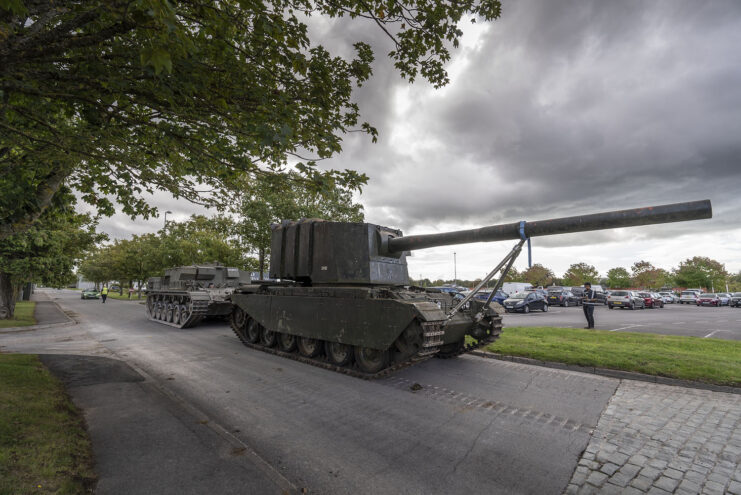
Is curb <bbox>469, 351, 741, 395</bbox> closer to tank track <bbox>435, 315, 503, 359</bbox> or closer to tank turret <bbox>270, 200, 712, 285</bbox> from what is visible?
tank track <bbox>435, 315, 503, 359</bbox>

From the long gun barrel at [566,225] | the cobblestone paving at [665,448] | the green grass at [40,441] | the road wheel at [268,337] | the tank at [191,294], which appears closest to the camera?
the green grass at [40,441]

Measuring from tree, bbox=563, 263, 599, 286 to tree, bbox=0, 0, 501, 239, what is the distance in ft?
245

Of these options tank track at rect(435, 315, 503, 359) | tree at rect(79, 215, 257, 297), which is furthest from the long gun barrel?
tree at rect(79, 215, 257, 297)

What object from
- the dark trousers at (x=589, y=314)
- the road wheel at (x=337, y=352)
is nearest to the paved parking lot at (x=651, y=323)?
the dark trousers at (x=589, y=314)

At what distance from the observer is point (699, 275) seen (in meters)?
61.3

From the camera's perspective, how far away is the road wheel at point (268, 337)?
29.1ft

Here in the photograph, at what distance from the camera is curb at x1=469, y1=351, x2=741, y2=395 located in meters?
5.48

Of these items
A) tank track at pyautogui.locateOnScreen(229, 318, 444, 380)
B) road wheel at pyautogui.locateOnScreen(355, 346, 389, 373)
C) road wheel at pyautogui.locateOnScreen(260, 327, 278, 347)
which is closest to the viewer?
tank track at pyautogui.locateOnScreen(229, 318, 444, 380)

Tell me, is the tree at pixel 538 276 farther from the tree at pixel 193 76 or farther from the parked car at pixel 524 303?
the tree at pixel 193 76

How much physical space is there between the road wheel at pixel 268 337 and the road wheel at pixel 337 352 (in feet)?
6.70

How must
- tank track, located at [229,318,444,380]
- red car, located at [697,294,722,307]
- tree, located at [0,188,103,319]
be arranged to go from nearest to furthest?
tank track, located at [229,318,444,380] < tree, located at [0,188,103,319] < red car, located at [697,294,722,307]

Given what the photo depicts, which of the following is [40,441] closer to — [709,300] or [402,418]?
[402,418]

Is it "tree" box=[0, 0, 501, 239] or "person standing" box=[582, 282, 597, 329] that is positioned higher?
"tree" box=[0, 0, 501, 239]

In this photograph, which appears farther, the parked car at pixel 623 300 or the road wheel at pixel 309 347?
the parked car at pixel 623 300
